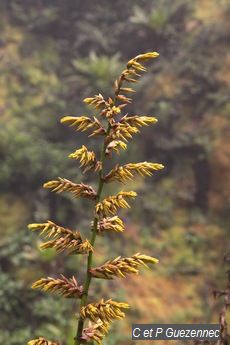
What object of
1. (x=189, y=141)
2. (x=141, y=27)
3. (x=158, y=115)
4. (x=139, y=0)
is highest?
(x=139, y=0)

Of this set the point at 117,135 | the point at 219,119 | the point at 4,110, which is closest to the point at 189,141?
the point at 219,119

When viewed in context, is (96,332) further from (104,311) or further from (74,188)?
(74,188)

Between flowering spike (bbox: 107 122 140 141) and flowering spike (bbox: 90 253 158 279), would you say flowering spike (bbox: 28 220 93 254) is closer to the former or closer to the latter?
flowering spike (bbox: 90 253 158 279)

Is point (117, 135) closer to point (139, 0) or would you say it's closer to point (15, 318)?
point (15, 318)

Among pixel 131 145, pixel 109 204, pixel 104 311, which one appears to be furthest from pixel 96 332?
pixel 131 145

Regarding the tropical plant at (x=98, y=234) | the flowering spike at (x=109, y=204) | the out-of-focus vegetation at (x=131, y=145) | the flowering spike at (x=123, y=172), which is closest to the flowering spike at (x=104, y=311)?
the tropical plant at (x=98, y=234)

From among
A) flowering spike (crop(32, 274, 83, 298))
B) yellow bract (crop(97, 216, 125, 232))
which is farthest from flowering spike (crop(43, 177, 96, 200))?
flowering spike (crop(32, 274, 83, 298))

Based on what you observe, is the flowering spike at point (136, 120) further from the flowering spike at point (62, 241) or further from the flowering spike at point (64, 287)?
the flowering spike at point (64, 287)
